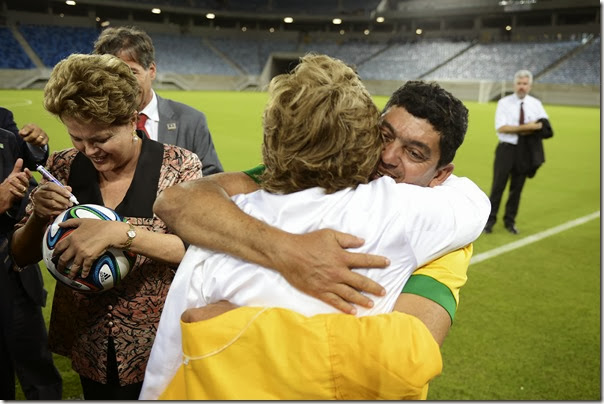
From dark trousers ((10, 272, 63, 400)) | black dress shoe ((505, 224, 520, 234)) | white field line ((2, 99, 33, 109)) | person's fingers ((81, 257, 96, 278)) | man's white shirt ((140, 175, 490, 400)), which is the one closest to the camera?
man's white shirt ((140, 175, 490, 400))

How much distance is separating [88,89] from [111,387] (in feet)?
3.92

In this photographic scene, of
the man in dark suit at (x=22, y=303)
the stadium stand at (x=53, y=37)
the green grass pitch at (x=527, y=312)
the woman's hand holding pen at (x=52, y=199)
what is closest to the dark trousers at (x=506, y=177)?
the green grass pitch at (x=527, y=312)

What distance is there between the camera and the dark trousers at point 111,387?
2.12 m

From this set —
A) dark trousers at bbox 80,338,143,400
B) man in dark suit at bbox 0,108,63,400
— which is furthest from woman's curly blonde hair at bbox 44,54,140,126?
dark trousers at bbox 80,338,143,400

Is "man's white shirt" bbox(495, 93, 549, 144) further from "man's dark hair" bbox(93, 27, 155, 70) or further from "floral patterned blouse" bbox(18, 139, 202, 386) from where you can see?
"floral patterned blouse" bbox(18, 139, 202, 386)

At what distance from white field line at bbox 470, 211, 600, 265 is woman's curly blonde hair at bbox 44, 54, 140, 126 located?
486 cm

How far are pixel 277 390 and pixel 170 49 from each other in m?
30.5

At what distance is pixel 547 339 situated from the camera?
414cm

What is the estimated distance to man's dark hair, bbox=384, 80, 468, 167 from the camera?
5.82ft

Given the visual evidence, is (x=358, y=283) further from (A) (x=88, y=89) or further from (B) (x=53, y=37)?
(B) (x=53, y=37)

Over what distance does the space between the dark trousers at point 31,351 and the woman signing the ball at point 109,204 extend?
544 millimetres

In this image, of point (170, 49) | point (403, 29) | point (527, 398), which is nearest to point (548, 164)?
point (527, 398)

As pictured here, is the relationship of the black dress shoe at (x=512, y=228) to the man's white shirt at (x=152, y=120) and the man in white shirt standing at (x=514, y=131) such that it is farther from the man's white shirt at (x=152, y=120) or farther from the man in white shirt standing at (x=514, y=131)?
the man's white shirt at (x=152, y=120)

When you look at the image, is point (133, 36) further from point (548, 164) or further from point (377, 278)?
point (548, 164)
